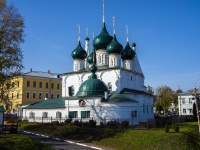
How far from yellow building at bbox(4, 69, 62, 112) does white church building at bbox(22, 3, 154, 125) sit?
51.0 ft

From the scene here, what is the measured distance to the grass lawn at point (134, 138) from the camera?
59.6 feet

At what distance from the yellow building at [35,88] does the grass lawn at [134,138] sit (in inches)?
1294

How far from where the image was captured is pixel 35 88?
58.8 m

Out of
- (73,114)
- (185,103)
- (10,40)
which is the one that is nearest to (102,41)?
(73,114)

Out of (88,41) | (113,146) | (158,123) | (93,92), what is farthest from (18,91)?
(113,146)

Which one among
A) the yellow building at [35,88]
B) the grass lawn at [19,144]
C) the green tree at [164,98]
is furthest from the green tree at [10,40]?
the green tree at [164,98]

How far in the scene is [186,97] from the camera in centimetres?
6438

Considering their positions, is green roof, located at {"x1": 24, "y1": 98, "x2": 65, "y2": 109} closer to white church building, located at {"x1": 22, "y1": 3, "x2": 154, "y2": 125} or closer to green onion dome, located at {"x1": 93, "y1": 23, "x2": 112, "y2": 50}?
white church building, located at {"x1": 22, "y1": 3, "x2": 154, "y2": 125}

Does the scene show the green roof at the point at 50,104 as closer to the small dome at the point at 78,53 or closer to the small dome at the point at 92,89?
the small dome at the point at 92,89

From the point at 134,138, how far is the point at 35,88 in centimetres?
4202

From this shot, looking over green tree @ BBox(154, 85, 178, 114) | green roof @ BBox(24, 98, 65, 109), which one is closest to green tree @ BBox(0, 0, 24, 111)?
Answer: green roof @ BBox(24, 98, 65, 109)

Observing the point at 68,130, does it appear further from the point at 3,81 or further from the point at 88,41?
the point at 88,41

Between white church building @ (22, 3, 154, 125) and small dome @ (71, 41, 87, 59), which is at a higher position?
small dome @ (71, 41, 87, 59)

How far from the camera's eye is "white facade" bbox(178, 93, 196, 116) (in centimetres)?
6359
